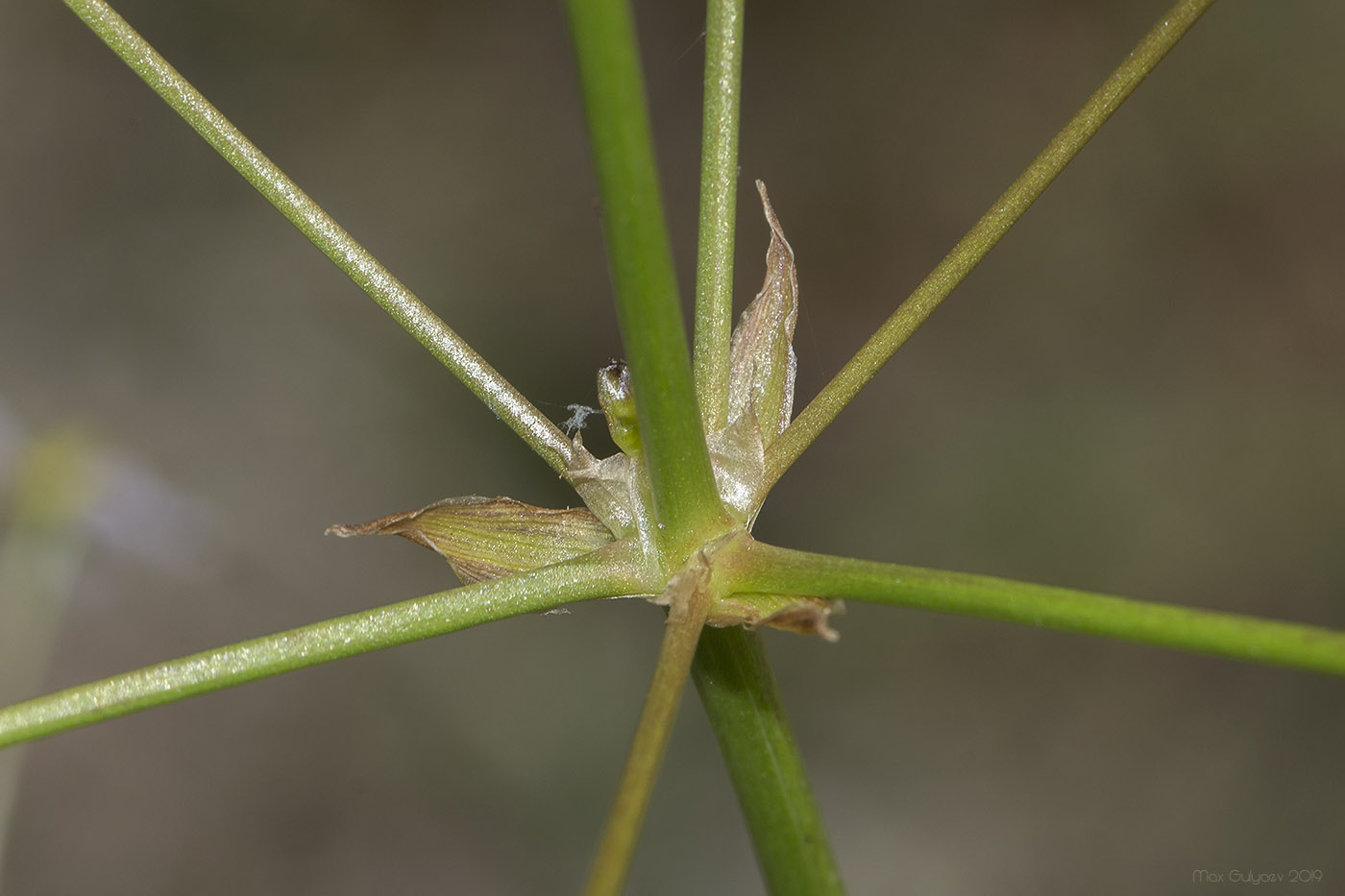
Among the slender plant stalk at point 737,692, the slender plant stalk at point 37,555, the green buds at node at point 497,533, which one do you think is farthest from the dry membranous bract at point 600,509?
the slender plant stalk at point 37,555

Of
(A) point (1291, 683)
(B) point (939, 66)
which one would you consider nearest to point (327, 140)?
(B) point (939, 66)

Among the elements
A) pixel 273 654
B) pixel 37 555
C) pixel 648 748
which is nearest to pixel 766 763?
pixel 648 748

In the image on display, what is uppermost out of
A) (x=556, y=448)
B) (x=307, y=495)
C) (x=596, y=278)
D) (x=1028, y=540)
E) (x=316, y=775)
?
(x=596, y=278)

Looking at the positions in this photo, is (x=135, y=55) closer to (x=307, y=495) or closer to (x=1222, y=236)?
(x=307, y=495)

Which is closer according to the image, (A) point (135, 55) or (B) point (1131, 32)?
(A) point (135, 55)

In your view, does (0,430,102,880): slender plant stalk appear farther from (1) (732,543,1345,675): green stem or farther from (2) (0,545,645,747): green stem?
(1) (732,543,1345,675): green stem

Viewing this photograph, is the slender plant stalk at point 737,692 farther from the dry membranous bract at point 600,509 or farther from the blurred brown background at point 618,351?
the blurred brown background at point 618,351

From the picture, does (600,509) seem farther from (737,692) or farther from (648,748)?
(648,748)
